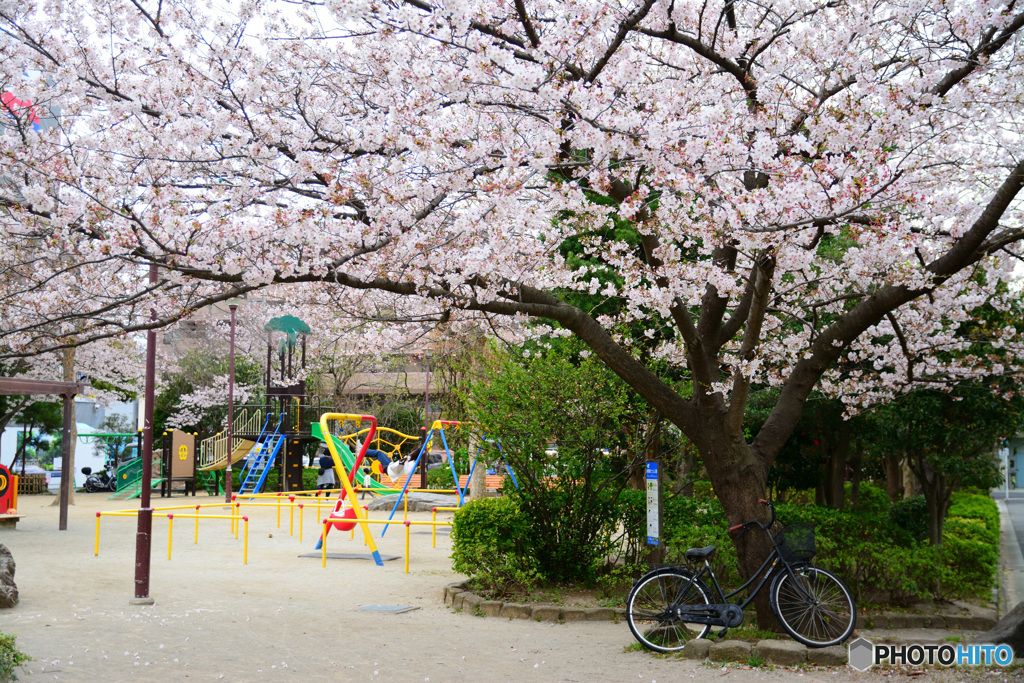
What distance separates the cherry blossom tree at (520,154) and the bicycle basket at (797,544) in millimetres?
400

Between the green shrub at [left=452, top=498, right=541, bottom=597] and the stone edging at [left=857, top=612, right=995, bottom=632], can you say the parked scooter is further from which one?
the stone edging at [left=857, top=612, right=995, bottom=632]

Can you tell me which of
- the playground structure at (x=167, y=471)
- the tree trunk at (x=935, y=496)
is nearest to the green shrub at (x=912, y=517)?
the tree trunk at (x=935, y=496)

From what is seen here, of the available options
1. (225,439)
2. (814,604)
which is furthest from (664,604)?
(225,439)

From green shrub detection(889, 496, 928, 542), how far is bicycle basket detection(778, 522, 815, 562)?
611 centimetres

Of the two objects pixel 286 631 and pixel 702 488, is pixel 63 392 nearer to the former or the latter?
pixel 286 631

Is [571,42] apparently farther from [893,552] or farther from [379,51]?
[893,552]

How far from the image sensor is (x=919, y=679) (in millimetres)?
Result: 5691

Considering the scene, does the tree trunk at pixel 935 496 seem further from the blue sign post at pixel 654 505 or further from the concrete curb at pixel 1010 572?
the blue sign post at pixel 654 505

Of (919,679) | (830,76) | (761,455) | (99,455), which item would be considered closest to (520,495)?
(761,455)

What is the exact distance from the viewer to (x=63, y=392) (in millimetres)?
16188

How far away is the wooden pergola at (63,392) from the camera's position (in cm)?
1462

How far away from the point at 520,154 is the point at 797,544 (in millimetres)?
3748

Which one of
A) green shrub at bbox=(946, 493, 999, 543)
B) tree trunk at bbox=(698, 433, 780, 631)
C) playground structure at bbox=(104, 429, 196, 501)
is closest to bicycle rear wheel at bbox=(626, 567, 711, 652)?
tree trunk at bbox=(698, 433, 780, 631)

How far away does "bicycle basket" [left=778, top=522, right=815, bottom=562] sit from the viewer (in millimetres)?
6602
